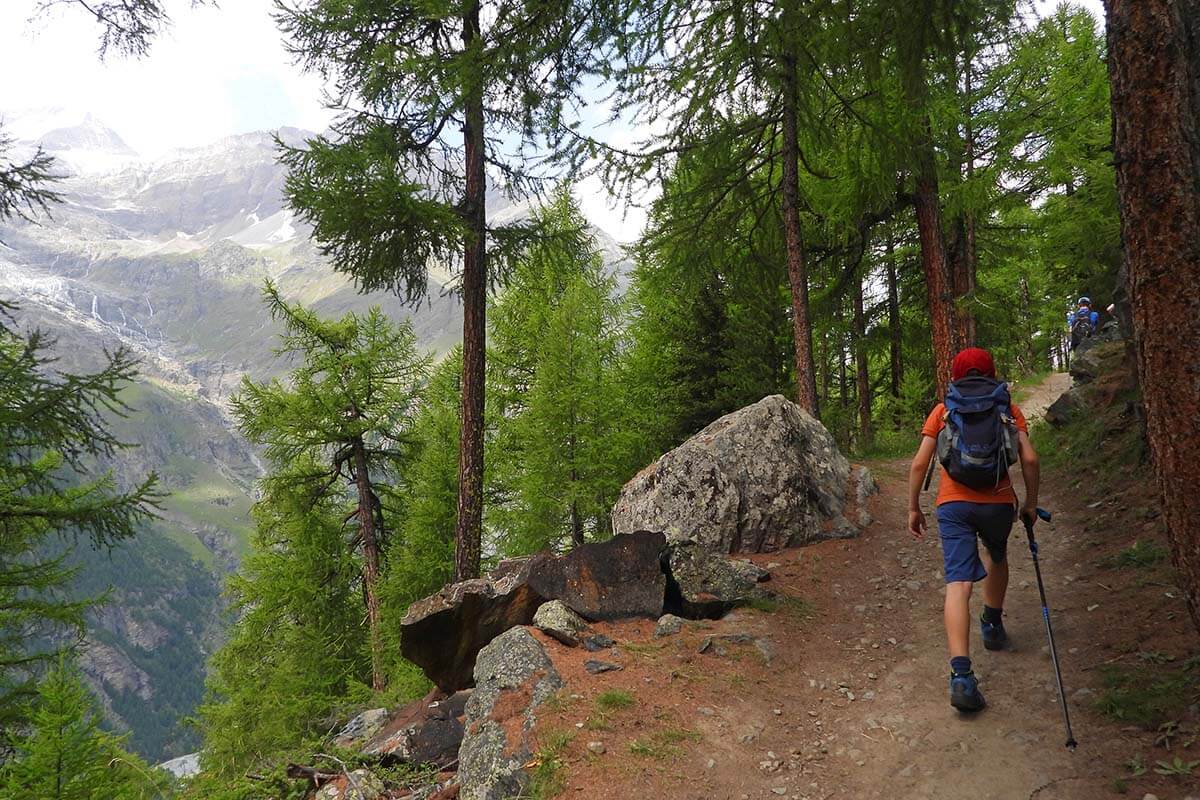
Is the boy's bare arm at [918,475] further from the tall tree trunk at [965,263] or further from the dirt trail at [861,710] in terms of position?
the tall tree trunk at [965,263]

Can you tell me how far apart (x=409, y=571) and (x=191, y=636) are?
222155 mm

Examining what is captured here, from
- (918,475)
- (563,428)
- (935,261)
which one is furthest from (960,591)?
(563,428)

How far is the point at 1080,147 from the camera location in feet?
38.8

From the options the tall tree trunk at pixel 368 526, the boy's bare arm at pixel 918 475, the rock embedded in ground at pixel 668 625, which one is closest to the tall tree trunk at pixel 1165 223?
the boy's bare arm at pixel 918 475

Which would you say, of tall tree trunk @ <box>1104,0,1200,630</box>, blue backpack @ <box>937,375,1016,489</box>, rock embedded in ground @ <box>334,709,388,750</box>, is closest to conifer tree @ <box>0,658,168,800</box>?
rock embedded in ground @ <box>334,709,388,750</box>

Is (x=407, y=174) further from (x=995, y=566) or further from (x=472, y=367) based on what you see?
(x=995, y=566)

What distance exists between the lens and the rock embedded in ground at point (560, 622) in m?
6.24

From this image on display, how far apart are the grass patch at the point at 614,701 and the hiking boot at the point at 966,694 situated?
2430 millimetres

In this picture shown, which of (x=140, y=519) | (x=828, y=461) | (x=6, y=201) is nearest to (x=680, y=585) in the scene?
(x=828, y=461)

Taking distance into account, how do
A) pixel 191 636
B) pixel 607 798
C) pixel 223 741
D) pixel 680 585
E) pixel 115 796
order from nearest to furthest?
pixel 607 798 → pixel 115 796 → pixel 680 585 → pixel 223 741 → pixel 191 636

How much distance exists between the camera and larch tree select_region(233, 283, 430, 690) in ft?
52.8

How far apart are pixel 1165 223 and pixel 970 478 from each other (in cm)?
201

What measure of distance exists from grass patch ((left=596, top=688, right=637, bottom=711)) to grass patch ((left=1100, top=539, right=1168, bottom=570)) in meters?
4.92

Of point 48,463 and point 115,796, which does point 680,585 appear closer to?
point 115,796
